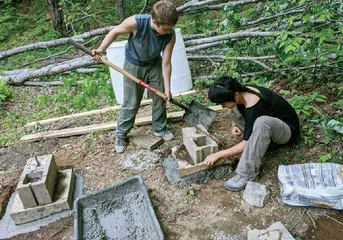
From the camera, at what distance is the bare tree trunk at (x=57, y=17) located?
27.3 feet

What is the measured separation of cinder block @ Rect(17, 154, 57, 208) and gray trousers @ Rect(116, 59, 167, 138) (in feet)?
2.85

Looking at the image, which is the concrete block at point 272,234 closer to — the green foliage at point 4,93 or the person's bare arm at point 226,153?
the person's bare arm at point 226,153

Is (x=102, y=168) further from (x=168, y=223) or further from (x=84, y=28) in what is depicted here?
(x=84, y=28)

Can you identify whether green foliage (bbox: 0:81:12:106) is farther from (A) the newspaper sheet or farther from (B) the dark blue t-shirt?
(A) the newspaper sheet

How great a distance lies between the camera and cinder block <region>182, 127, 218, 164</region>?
9.71ft

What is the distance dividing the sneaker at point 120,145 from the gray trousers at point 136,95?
54 millimetres

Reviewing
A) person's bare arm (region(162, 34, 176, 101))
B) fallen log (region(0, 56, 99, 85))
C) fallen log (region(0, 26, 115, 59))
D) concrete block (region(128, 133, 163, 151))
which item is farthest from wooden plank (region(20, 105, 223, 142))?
fallen log (region(0, 26, 115, 59))

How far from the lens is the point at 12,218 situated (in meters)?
2.78

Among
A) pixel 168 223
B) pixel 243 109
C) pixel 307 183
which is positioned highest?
pixel 243 109

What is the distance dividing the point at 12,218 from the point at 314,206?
2.57m

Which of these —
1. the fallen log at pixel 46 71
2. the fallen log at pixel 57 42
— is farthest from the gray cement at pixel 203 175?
the fallen log at pixel 57 42

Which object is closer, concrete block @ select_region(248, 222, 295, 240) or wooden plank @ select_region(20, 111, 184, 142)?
concrete block @ select_region(248, 222, 295, 240)

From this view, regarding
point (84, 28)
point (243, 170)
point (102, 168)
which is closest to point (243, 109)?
point (243, 170)

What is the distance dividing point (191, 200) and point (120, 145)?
46.6 inches
